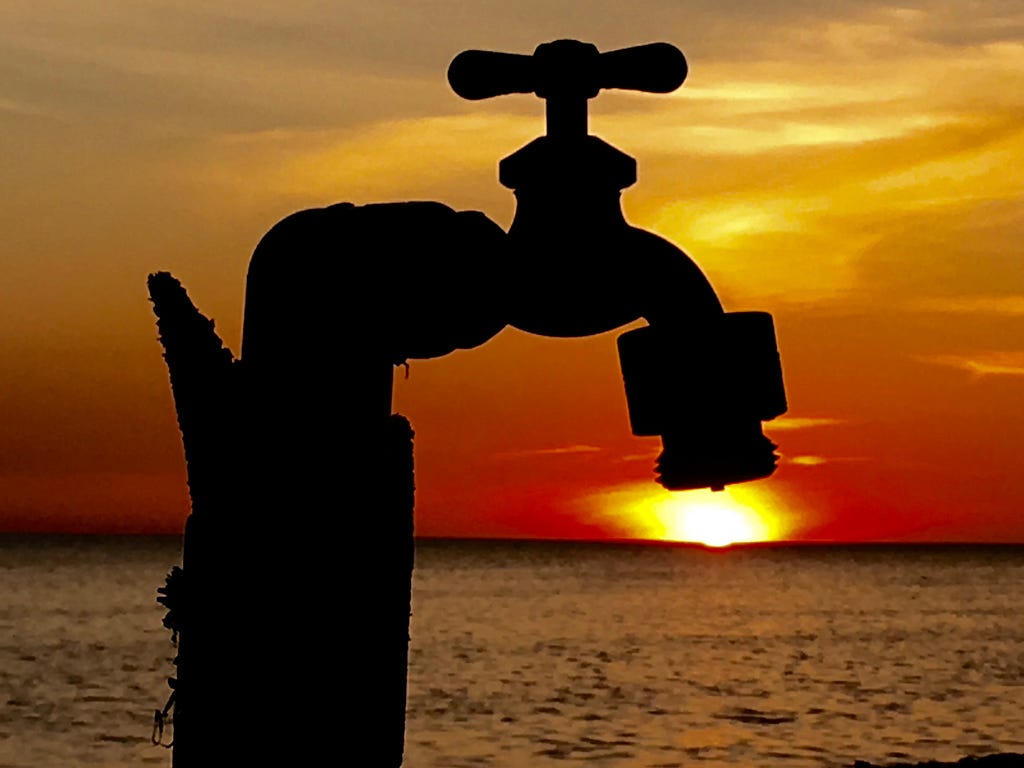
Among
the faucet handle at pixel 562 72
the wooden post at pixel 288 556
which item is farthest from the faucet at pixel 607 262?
the wooden post at pixel 288 556

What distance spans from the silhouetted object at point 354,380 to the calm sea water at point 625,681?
3853 cm

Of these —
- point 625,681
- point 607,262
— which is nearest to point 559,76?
point 607,262

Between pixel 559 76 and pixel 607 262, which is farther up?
pixel 559 76

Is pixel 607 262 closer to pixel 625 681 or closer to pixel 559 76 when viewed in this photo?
pixel 559 76

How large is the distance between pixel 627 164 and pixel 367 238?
61cm

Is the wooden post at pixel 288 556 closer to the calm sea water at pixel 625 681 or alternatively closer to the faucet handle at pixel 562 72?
the faucet handle at pixel 562 72

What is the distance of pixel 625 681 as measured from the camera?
64875mm

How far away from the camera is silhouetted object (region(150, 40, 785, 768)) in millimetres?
4211

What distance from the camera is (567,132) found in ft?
14.5

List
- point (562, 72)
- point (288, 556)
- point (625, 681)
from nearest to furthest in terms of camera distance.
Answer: point (288, 556) → point (562, 72) → point (625, 681)

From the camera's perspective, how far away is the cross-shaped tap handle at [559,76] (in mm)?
4297

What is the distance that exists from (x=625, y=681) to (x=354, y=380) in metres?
61.4

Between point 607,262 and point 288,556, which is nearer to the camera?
point 288,556

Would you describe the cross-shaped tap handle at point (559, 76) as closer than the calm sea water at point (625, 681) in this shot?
Yes
